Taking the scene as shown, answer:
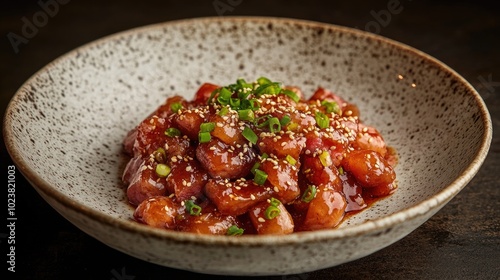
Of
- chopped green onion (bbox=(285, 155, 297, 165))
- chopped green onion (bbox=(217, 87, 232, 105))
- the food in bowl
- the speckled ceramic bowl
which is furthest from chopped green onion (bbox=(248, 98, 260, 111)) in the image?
the speckled ceramic bowl

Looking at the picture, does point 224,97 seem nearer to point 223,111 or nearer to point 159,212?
point 223,111

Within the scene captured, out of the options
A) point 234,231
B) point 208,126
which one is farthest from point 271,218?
point 208,126

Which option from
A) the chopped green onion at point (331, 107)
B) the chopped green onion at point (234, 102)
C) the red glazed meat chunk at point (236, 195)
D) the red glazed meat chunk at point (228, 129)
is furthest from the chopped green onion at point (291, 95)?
the red glazed meat chunk at point (236, 195)

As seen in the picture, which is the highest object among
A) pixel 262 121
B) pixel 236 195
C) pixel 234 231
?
pixel 262 121

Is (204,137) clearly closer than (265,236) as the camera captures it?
No

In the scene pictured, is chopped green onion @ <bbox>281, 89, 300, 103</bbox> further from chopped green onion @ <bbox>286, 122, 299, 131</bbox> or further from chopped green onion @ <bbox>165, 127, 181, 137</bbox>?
chopped green onion @ <bbox>165, 127, 181, 137</bbox>

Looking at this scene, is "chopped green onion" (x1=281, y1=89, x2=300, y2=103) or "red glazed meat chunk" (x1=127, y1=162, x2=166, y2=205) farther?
"chopped green onion" (x1=281, y1=89, x2=300, y2=103)
